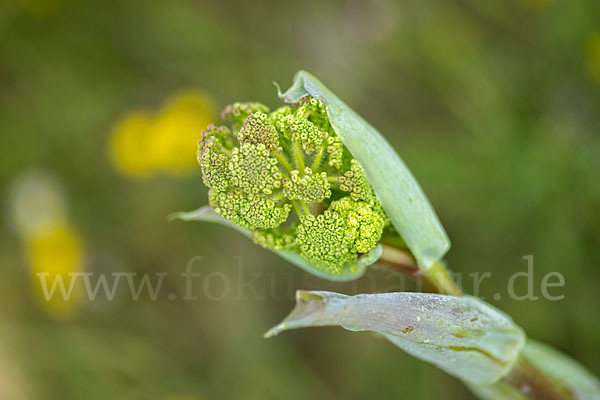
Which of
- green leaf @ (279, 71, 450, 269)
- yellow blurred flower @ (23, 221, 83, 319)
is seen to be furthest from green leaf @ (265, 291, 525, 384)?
yellow blurred flower @ (23, 221, 83, 319)

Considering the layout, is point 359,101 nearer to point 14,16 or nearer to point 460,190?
point 460,190

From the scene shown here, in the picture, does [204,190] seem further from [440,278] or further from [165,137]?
[440,278]

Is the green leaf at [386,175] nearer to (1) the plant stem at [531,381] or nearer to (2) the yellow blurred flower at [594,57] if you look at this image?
(1) the plant stem at [531,381]

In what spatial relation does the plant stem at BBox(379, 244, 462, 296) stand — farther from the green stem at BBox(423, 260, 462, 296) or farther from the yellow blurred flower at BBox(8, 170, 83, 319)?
the yellow blurred flower at BBox(8, 170, 83, 319)

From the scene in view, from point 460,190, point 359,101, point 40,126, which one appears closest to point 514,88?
point 460,190

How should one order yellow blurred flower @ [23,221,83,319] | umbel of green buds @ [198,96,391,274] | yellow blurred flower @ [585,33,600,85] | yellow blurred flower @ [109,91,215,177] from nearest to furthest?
1. umbel of green buds @ [198,96,391,274]
2. yellow blurred flower @ [585,33,600,85]
3. yellow blurred flower @ [109,91,215,177]
4. yellow blurred flower @ [23,221,83,319]

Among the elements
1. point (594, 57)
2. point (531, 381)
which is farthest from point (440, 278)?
point (594, 57)
